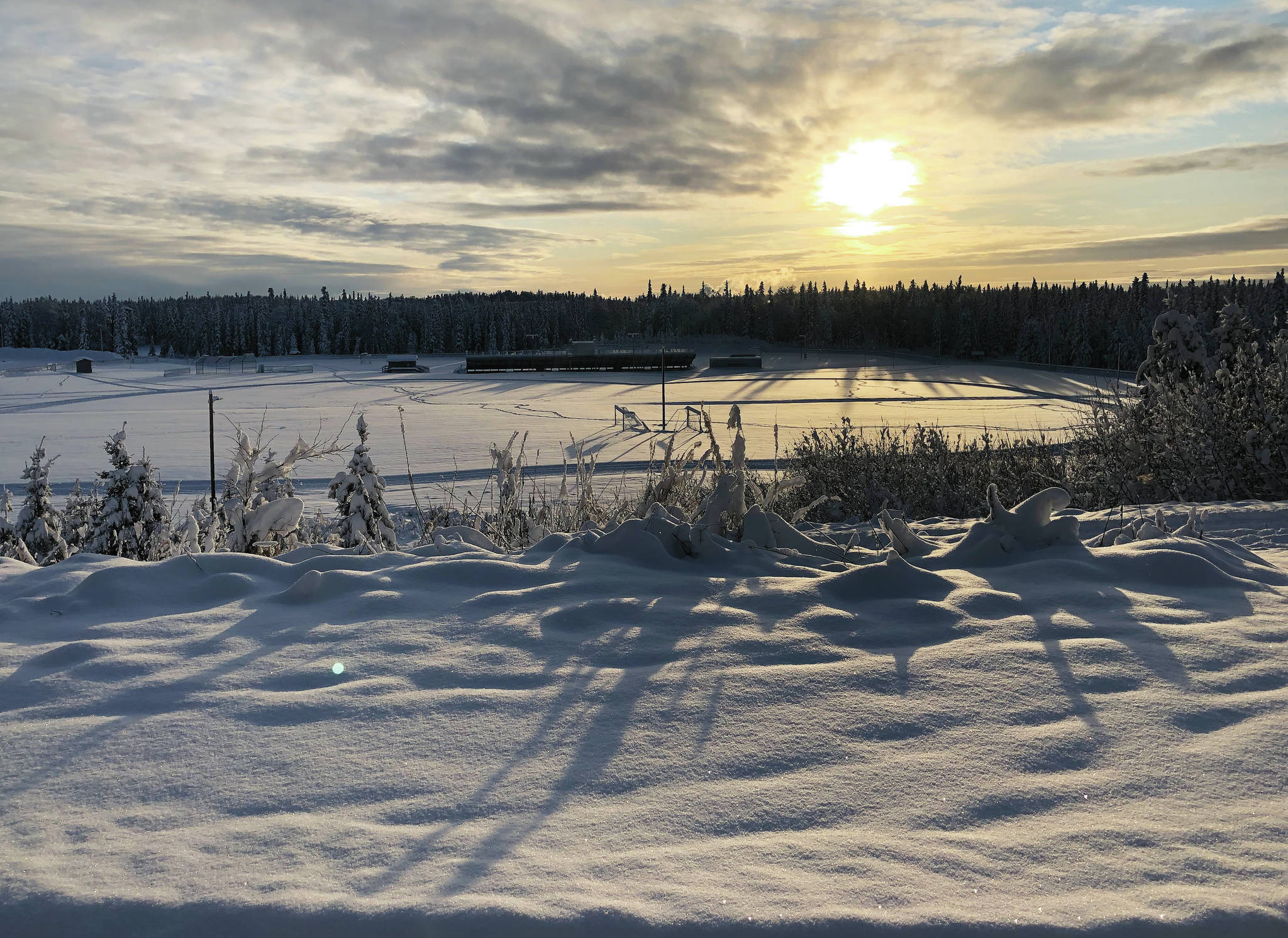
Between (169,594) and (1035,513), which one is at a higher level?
(1035,513)

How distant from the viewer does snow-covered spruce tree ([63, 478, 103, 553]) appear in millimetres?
11174

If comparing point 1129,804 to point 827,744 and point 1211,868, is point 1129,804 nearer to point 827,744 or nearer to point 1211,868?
point 1211,868

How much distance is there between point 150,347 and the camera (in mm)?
137375

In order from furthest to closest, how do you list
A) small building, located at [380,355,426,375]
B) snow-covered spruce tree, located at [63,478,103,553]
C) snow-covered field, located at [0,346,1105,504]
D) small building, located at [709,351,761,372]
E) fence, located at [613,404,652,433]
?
small building, located at [709,351,761,372]
small building, located at [380,355,426,375]
fence, located at [613,404,652,433]
snow-covered field, located at [0,346,1105,504]
snow-covered spruce tree, located at [63,478,103,553]

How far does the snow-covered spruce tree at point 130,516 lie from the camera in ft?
28.9

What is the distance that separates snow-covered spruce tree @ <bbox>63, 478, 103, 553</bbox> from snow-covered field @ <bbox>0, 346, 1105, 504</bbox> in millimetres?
2347

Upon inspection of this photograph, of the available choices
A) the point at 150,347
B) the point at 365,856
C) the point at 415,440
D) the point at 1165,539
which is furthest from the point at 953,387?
the point at 150,347

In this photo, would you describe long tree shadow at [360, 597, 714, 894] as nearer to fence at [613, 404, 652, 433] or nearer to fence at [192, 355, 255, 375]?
fence at [613, 404, 652, 433]

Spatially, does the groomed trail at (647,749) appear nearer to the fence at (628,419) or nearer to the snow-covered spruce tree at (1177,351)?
the snow-covered spruce tree at (1177,351)

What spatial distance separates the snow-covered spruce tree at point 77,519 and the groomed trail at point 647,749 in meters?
8.18

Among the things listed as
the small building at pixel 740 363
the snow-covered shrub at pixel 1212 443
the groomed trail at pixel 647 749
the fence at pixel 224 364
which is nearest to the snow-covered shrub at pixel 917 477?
the snow-covered shrub at pixel 1212 443

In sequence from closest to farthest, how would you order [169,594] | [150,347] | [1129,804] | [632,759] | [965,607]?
[1129,804] → [632,759] → [965,607] → [169,594] → [150,347]

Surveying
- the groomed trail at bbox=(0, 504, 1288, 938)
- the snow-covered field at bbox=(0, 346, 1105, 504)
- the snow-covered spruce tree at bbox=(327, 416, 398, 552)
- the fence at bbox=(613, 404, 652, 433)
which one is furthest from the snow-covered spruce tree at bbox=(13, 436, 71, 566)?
the fence at bbox=(613, 404, 652, 433)

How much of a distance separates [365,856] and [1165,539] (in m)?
4.29
